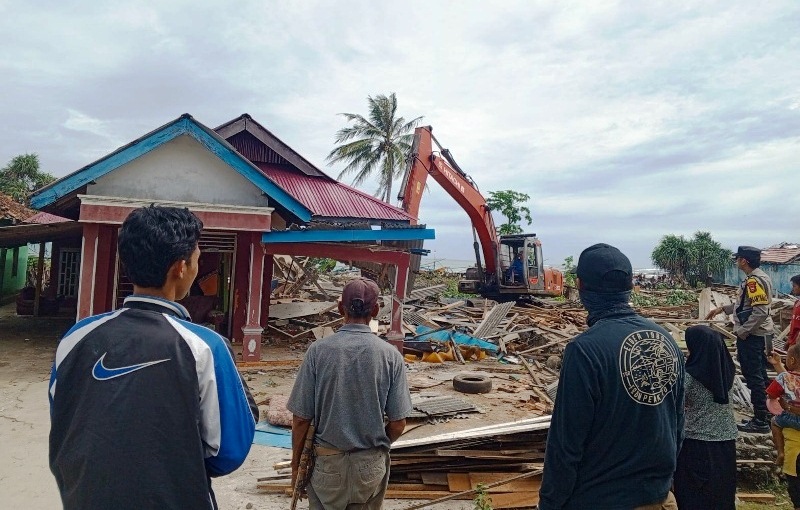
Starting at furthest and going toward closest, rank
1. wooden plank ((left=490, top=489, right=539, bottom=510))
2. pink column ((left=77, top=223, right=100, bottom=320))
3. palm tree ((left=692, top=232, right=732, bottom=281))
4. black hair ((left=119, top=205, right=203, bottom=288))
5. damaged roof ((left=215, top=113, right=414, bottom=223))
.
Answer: palm tree ((left=692, top=232, right=732, bottom=281)), damaged roof ((left=215, top=113, right=414, bottom=223)), pink column ((left=77, top=223, right=100, bottom=320)), wooden plank ((left=490, top=489, right=539, bottom=510)), black hair ((left=119, top=205, right=203, bottom=288))

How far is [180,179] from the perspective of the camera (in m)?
8.69

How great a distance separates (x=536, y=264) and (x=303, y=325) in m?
8.98

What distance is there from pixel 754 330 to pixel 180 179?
29.0 feet

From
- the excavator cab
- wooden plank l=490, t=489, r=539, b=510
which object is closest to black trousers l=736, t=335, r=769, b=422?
wooden plank l=490, t=489, r=539, b=510

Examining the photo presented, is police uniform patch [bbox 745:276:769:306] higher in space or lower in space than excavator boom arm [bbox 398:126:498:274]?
lower

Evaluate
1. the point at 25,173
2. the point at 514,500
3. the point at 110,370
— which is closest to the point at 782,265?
the point at 514,500

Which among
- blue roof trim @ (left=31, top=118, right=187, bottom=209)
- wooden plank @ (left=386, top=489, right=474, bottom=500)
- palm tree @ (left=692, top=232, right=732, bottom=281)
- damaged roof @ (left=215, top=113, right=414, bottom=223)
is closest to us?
wooden plank @ (left=386, top=489, right=474, bottom=500)

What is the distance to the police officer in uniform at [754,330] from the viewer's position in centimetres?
588

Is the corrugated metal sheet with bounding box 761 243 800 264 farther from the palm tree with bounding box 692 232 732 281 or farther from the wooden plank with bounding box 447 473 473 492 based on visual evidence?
the wooden plank with bounding box 447 473 473 492

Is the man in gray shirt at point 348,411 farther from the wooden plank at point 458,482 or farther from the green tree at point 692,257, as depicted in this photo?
the green tree at point 692,257

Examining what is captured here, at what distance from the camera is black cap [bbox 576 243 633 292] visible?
88.8 inches

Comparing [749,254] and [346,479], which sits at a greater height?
[749,254]

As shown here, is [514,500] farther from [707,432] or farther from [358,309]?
[358,309]

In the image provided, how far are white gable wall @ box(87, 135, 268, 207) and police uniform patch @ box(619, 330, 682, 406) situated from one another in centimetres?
802
